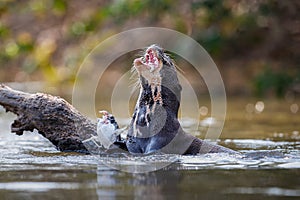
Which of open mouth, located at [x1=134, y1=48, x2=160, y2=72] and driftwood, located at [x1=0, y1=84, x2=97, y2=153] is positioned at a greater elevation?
open mouth, located at [x1=134, y1=48, x2=160, y2=72]

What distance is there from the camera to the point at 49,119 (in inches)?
241

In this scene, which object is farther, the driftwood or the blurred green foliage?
the blurred green foliage

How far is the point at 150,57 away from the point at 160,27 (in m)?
9.92

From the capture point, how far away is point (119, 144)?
5988 millimetres

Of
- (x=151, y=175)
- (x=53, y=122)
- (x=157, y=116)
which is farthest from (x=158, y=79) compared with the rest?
(x=151, y=175)

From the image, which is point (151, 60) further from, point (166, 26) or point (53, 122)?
point (166, 26)

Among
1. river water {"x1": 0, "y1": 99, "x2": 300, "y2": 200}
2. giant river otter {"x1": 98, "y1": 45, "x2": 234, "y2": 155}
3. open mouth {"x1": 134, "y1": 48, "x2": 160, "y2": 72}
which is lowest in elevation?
river water {"x1": 0, "y1": 99, "x2": 300, "y2": 200}

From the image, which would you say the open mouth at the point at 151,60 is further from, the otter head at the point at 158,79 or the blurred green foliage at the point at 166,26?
the blurred green foliage at the point at 166,26

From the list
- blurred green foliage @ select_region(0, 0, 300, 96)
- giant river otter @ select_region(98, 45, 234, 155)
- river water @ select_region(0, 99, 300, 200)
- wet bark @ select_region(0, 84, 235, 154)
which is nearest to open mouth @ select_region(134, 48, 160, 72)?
giant river otter @ select_region(98, 45, 234, 155)

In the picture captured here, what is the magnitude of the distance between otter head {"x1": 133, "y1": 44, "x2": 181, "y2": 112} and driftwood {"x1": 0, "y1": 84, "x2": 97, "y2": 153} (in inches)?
22.3

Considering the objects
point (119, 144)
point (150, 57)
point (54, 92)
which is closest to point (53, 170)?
point (119, 144)

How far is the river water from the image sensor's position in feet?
14.0

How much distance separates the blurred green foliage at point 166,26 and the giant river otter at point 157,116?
22.8 feet

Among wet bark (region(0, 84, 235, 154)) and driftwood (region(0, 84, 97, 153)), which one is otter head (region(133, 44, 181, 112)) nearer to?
wet bark (region(0, 84, 235, 154))
